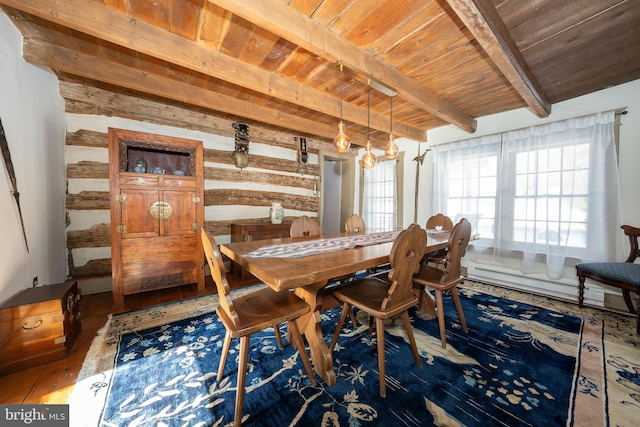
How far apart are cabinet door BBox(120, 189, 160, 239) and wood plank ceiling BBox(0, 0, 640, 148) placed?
45.1 inches

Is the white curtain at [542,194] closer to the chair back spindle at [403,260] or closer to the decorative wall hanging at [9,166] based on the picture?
the chair back spindle at [403,260]

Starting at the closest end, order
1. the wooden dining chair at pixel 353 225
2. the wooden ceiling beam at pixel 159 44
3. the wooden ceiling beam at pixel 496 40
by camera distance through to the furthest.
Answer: the wooden ceiling beam at pixel 496 40
the wooden ceiling beam at pixel 159 44
the wooden dining chair at pixel 353 225

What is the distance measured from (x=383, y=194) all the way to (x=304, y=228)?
107 inches

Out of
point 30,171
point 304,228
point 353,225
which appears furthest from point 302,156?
point 30,171

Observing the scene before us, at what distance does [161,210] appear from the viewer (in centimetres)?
260

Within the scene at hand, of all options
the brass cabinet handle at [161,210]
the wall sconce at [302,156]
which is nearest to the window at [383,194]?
the wall sconce at [302,156]

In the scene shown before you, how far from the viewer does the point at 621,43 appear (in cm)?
178

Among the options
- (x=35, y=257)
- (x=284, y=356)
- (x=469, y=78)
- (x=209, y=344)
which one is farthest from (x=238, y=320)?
(x=469, y=78)

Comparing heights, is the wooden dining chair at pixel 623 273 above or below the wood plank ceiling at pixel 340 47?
below

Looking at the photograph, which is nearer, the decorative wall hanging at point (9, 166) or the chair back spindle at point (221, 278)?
the chair back spindle at point (221, 278)

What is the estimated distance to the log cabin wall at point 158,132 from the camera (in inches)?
103

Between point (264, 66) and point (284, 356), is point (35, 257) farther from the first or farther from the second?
point (264, 66)

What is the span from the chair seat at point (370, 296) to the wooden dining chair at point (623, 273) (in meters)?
2.08

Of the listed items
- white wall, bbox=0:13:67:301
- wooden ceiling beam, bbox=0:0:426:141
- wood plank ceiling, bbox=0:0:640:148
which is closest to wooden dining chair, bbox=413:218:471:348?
wood plank ceiling, bbox=0:0:640:148
